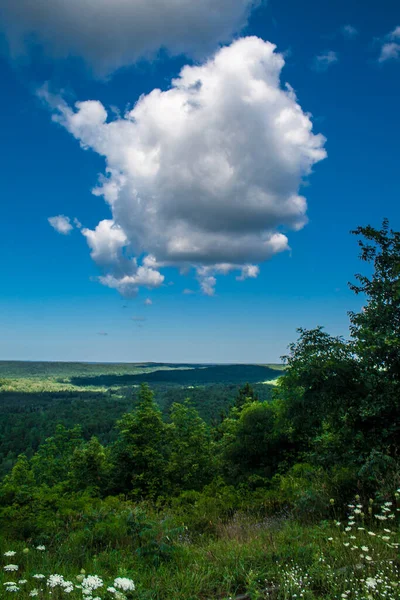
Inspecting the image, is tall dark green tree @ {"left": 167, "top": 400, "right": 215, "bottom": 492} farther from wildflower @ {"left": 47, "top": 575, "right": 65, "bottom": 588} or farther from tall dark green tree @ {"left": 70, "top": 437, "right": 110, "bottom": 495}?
wildflower @ {"left": 47, "top": 575, "right": 65, "bottom": 588}

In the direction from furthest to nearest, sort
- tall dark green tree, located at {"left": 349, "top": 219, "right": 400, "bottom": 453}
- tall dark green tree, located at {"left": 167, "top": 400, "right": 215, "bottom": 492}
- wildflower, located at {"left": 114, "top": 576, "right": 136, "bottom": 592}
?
tall dark green tree, located at {"left": 167, "top": 400, "right": 215, "bottom": 492} < tall dark green tree, located at {"left": 349, "top": 219, "right": 400, "bottom": 453} < wildflower, located at {"left": 114, "top": 576, "right": 136, "bottom": 592}

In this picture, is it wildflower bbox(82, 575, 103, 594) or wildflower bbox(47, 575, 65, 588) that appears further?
wildflower bbox(47, 575, 65, 588)

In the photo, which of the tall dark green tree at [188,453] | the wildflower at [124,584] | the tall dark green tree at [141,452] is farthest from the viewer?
the tall dark green tree at [188,453]

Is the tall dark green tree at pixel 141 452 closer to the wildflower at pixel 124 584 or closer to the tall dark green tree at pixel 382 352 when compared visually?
the tall dark green tree at pixel 382 352

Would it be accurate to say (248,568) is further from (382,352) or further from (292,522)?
(382,352)

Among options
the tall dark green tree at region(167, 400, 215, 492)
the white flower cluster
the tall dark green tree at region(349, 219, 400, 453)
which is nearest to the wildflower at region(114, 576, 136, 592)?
the white flower cluster

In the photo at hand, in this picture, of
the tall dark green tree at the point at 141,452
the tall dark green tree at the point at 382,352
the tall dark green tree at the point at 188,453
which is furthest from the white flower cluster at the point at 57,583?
the tall dark green tree at the point at 141,452

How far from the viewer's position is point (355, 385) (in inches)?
388

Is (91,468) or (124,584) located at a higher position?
(124,584)

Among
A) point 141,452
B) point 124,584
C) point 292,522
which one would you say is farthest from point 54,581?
point 141,452

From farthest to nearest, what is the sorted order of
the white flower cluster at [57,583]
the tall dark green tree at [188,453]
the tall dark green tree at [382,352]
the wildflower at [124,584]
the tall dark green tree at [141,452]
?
1. the tall dark green tree at [188,453]
2. the tall dark green tree at [141,452]
3. the tall dark green tree at [382,352]
4. the white flower cluster at [57,583]
5. the wildflower at [124,584]

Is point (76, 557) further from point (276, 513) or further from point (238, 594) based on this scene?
point (276, 513)

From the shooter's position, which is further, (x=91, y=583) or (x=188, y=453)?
(x=188, y=453)

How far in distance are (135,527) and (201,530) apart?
177 cm
